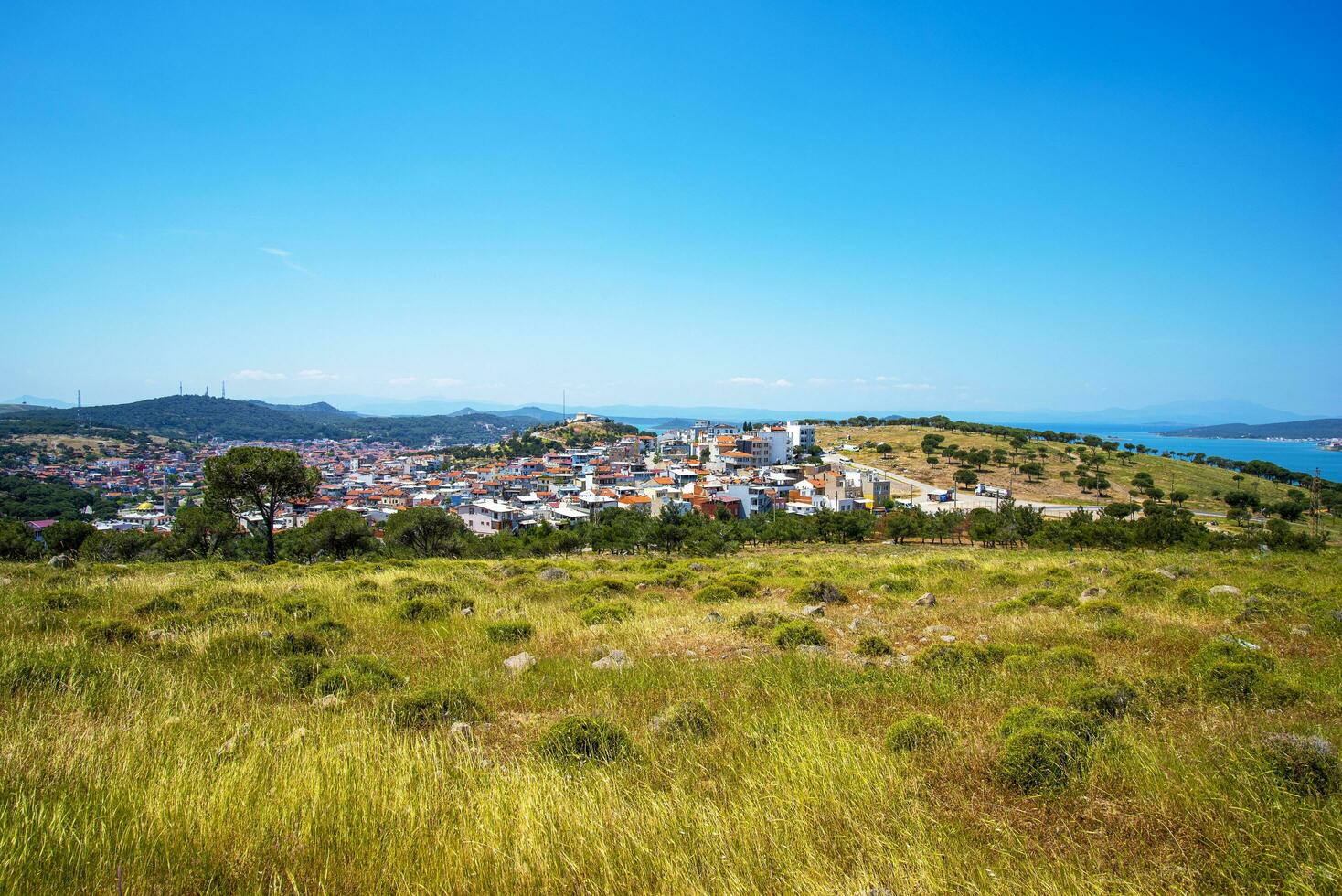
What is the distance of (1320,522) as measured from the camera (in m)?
66.0

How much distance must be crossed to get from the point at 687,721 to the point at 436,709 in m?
2.43

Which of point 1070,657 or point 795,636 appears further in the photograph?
point 795,636

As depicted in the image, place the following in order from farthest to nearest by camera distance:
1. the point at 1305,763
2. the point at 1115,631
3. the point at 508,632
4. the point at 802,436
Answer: the point at 802,436
the point at 508,632
the point at 1115,631
the point at 1305,763

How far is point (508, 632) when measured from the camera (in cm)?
909

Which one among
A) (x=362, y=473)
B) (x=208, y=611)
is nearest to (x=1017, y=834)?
(x=208, y=611)

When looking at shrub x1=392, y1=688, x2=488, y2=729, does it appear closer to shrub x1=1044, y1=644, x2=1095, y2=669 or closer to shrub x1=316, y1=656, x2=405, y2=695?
shrub x1=316, y1=656, x2=405, y2=695

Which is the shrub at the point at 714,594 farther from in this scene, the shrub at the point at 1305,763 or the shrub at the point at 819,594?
the shrub at the point at 1305,763

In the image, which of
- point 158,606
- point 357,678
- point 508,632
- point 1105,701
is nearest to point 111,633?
point 158,606

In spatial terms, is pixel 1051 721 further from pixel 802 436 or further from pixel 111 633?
pixel 802 436

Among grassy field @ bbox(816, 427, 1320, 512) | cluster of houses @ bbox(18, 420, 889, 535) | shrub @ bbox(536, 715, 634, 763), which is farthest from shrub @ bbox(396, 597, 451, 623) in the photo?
grassy field @ bbox(816, 427, 1320, 512)

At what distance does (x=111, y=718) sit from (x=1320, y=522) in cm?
9908

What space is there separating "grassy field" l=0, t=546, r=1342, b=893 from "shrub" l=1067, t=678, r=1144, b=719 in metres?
0.03

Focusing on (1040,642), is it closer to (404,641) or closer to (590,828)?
(590,828)

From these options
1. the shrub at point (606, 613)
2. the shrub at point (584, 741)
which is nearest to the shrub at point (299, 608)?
the shrub at point (606, 613)
